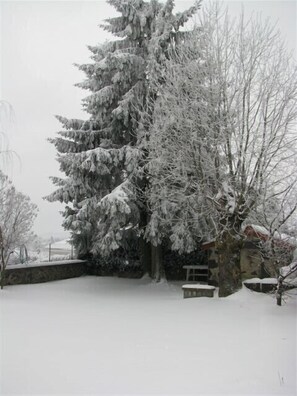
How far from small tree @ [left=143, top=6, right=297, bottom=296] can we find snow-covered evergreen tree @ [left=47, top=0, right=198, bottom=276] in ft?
8.49

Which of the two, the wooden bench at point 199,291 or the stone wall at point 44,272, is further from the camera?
the stone wall at point 44,272

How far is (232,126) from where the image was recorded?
9.96 m

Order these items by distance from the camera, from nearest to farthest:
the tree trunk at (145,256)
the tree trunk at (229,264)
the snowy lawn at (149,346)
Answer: the snowy lawn at (149,346) < the tree trunk at (229,264) < the tree trunk at (145,256)

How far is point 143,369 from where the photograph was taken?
4934 mm

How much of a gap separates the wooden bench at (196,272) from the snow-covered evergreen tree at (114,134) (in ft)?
9.39

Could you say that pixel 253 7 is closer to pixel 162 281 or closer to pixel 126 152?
pixel 126 152

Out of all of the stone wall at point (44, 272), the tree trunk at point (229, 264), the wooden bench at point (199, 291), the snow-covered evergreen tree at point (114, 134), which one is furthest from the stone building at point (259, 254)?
the stone wall at point (44, 272)

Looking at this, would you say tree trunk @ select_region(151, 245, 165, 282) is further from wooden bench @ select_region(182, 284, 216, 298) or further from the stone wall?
the stone wall

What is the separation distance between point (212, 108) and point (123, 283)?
815cm

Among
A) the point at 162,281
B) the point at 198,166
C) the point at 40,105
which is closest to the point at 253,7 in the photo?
the point at 198,166

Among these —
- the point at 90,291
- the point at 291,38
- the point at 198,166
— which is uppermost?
the point at 291,38

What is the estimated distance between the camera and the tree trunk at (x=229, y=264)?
10.2m

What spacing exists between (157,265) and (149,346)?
351 inches

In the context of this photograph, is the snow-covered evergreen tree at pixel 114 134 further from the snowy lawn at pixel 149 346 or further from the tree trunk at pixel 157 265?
the snowy lawn at pixel 149 346
